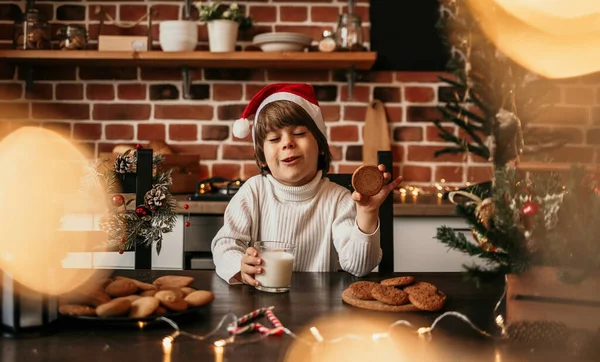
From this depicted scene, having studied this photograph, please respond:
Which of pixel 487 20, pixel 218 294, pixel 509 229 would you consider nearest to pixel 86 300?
pixel 218 294

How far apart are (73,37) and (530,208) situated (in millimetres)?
2160

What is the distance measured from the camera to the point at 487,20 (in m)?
2.10

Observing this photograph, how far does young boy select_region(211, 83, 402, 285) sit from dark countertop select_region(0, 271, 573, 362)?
1.63ft

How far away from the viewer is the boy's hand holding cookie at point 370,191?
1181mm

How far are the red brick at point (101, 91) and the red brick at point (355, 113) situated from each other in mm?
996

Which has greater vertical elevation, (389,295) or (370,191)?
(370,191)

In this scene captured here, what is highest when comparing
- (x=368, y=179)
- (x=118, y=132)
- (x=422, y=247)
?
(x=118, y=132)

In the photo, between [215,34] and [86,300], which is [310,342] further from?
[215,34]

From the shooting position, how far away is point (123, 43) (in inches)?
97.1

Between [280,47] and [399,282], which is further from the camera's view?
[280,47]

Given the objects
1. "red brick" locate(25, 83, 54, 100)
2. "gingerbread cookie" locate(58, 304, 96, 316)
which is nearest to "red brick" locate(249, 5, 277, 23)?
"red brick" locate(25, 83, 54, 100)

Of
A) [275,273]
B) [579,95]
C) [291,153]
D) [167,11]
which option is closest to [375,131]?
[579,95]

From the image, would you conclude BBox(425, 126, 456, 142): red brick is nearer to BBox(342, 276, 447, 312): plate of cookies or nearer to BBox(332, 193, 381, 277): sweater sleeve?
BBox(332, 193, 381, 277): sweater sleeve

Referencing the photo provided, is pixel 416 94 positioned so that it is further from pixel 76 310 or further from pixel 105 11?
pixel 76 310
